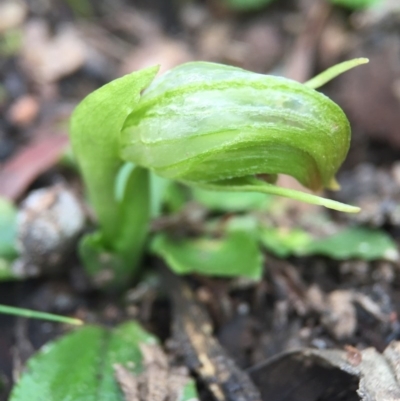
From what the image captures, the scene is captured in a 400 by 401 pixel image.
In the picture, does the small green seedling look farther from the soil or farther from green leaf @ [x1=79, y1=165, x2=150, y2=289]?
the soil

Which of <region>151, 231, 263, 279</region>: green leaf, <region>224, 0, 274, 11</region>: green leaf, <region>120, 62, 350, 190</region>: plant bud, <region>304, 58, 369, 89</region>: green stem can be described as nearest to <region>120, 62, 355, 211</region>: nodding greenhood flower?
<region>120, 62, 350, 190</region>: plant bud

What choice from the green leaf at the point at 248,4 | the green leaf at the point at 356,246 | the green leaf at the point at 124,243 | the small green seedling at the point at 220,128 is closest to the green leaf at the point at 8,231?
the green leaf at the point at 124,243

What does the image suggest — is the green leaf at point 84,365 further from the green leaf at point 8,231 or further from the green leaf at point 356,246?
the green leaf at point 356,246

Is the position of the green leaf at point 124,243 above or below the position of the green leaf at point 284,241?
above

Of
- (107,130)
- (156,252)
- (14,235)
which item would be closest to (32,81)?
(14,235)

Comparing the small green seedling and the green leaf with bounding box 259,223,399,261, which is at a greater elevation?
the small green seedling

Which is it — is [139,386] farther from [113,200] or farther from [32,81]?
[32,81]
